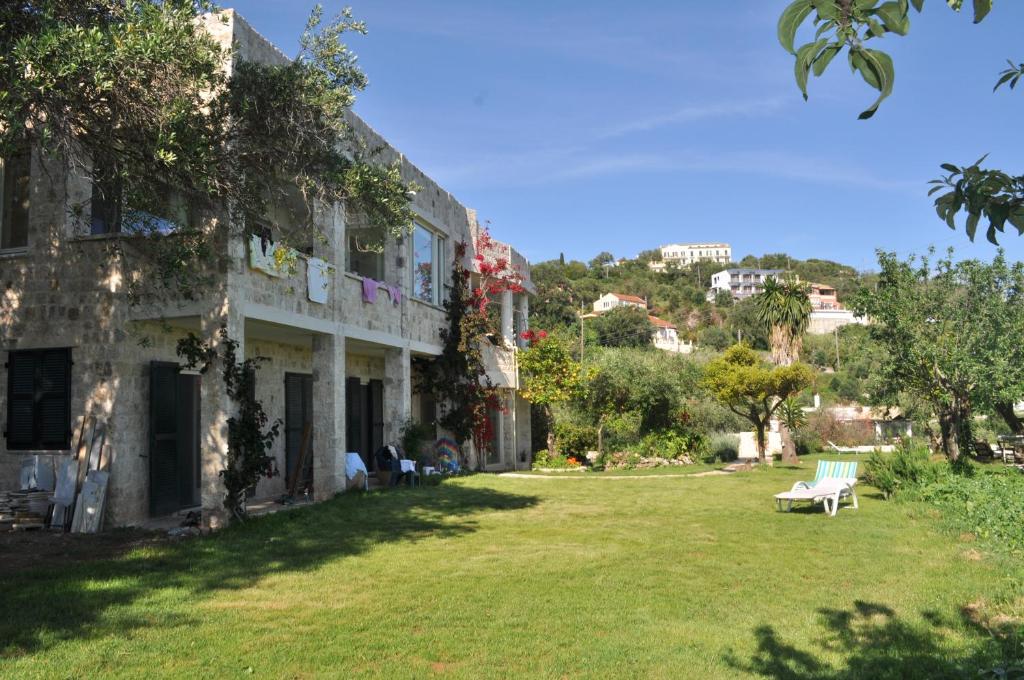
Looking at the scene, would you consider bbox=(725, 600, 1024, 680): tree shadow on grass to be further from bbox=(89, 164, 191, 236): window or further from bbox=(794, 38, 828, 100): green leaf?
bbox=(89, 164, 191, 236): window

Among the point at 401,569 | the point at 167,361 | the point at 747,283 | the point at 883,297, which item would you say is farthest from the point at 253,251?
the point at 747,283

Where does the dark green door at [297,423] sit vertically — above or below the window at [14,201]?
below

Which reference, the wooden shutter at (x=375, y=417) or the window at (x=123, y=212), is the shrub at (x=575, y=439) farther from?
the window at (x=123, y=212)

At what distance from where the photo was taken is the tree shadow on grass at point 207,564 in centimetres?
608

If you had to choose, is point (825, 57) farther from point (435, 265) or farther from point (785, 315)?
point (785, 315)

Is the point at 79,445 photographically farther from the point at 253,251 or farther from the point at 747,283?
the point at 747,283

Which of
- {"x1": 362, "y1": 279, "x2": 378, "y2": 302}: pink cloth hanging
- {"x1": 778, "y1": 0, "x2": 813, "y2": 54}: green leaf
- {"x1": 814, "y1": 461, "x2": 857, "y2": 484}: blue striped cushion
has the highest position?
A: {"x1": 362, "y1": 279, "x2": 378, "y2": 302}: pink cloth hanging

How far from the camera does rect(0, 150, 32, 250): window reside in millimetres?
11555

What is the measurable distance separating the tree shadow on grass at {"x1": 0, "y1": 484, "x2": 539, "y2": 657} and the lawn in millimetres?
36

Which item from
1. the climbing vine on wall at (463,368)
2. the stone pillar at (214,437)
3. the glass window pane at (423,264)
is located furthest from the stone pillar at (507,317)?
the stone pillar at (214,437)

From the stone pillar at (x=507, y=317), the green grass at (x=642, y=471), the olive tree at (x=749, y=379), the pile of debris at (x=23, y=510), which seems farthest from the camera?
the stone pillar at (x=507, y=317)

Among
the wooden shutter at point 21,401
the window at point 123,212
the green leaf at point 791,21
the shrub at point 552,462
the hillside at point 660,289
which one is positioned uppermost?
the hillside at point 660,289

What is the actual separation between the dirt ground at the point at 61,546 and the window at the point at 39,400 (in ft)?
4.66

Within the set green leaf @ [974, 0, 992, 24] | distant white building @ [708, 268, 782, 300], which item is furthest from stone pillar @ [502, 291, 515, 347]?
distant white building @ [708, 268, 782, 300]
